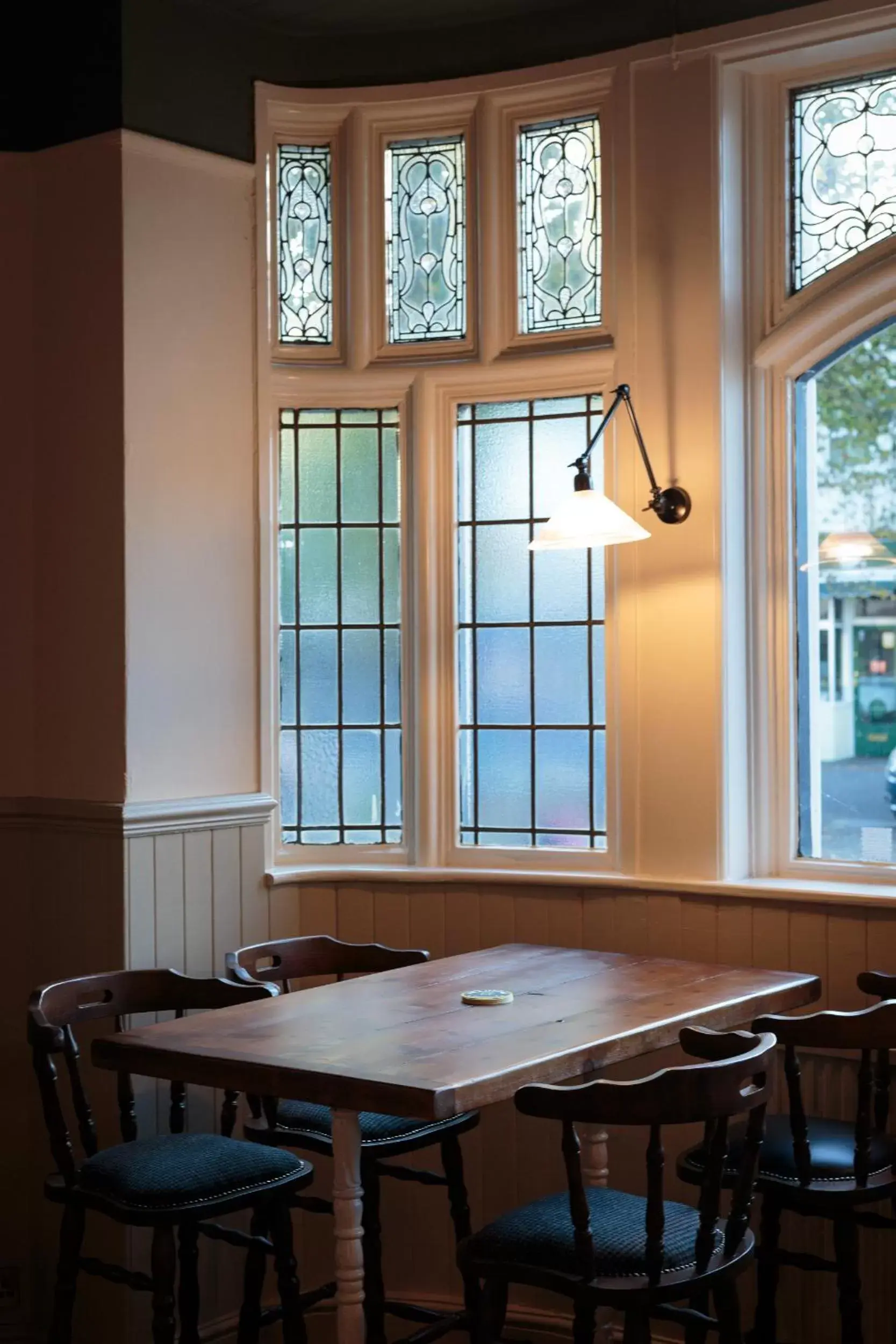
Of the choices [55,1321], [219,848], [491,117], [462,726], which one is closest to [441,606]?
[462,726]

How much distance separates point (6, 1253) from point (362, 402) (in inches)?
105

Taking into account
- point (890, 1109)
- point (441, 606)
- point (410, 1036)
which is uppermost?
point (441, 606)

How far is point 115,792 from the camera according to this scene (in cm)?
412

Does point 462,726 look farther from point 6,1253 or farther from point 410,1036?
point 6,1253

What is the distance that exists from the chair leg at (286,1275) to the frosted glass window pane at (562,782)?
4.80 ft

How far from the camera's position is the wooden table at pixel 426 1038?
2.84 m

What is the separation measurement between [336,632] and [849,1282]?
91.1 inches

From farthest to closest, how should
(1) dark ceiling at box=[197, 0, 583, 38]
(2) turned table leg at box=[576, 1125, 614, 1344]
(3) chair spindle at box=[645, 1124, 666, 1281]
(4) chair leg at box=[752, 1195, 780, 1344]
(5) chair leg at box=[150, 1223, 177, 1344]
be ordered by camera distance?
(1) dark ceiling at box=[197, 0, 583, 38], (2) turned table leg at box=[576, 1125, 614, 1344], (4) chair leg at box=[752, 1195, 780, 1344], (5) chair leg at box=[150, 1223, 177, 1344], (3) chair spindle at box=[645, 1124, 666, 1281]

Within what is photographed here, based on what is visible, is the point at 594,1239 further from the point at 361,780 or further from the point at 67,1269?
the point at 361,780

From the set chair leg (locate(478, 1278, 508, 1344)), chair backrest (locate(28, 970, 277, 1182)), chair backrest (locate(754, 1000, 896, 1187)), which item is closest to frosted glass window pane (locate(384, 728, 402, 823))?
chair backrest (locate(28, 970, 277, 1182))

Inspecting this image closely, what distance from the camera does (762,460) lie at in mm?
4227

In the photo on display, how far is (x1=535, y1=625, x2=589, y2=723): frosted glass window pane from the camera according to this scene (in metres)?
4.45

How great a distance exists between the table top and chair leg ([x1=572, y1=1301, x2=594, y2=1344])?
401 millimetres

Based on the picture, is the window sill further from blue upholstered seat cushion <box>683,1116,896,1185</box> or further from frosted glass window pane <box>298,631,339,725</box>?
blue upholstered seat cushion <box>683,1116,896,1185</box>
